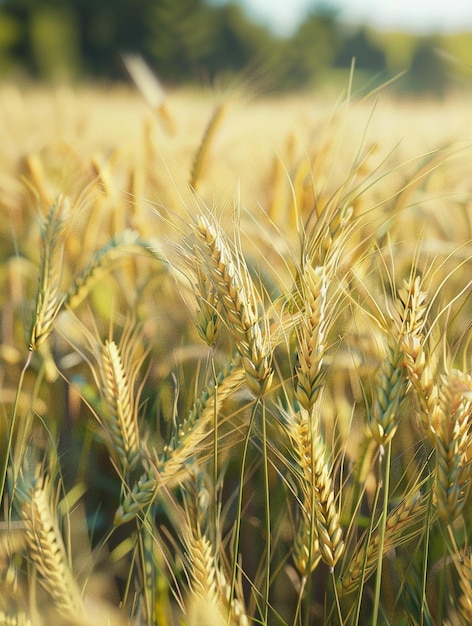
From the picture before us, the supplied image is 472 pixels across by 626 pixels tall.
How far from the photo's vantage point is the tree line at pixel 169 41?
21578mm

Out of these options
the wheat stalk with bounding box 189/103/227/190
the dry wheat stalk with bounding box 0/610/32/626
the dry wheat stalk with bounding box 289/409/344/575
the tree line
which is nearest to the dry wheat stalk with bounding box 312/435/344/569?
the dry wheat stalk with bounding box 289/409/344/575

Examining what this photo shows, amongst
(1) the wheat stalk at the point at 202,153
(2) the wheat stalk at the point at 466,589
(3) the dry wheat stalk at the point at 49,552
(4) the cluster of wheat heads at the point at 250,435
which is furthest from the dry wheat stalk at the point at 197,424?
(1) the wheat stalk at the point at 202,153

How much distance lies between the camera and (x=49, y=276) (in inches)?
26.5

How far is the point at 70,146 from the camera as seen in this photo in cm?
131

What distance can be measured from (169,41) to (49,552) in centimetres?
2551

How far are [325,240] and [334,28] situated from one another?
30.4 metres

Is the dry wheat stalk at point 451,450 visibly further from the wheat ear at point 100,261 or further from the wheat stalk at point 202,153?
the wheat stalk at point 202,153

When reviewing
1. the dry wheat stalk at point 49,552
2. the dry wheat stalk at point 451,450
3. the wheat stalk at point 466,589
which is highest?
the dry wheat stalk at point 451,450

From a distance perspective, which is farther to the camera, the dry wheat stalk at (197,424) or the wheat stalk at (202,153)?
the wheat stalk at (202,153)

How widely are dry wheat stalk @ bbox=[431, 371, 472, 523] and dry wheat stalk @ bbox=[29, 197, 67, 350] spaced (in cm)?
37

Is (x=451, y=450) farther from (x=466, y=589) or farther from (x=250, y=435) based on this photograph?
(x=250, y=435)

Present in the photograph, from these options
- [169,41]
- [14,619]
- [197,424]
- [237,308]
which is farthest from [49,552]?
[169,41]

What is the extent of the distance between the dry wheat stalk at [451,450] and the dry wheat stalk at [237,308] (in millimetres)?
140

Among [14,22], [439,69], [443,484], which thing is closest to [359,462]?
[443,484]
